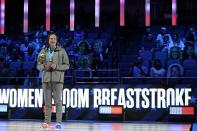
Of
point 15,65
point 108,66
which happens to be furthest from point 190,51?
point 15,65

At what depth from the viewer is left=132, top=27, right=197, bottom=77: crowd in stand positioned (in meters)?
12.3

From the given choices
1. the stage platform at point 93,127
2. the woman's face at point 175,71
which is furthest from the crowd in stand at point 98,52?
the stage platform at point 93,127

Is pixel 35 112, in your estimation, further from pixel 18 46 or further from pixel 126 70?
pixel 18 46

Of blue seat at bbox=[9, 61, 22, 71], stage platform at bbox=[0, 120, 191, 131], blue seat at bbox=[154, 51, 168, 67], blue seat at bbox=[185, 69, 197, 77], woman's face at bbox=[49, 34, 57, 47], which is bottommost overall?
stage platform at bbox=[0, 120, 191, 131]

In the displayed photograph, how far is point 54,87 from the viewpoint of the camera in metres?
7.46

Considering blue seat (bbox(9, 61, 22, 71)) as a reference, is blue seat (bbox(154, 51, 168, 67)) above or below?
above

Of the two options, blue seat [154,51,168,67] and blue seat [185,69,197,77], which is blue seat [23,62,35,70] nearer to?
blue seat [154,51,168,67]

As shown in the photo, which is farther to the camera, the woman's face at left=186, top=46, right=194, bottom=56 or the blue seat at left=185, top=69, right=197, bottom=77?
the woman's face at left=186, top=46, right=194, bottom=56

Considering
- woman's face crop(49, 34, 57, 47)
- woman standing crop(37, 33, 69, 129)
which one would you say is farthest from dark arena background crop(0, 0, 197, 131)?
woman's face crop(49, 34, 57, 47)

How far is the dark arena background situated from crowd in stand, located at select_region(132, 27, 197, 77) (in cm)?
2

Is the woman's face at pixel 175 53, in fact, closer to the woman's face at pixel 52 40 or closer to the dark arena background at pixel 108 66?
the dark arena background at pixel 108 66

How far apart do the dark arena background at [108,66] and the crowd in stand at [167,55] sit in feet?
0.08

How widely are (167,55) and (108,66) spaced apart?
1740mm

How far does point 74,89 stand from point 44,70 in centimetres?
A: 392
